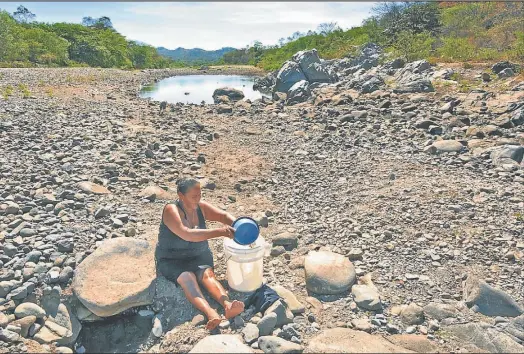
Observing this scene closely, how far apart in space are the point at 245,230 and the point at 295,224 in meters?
2.18

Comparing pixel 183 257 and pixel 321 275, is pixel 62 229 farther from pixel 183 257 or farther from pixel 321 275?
pixel 321 275

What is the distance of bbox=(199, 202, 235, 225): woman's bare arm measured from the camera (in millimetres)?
4531

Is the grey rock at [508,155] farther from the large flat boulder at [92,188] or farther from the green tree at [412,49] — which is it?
the green tree at [412,49]

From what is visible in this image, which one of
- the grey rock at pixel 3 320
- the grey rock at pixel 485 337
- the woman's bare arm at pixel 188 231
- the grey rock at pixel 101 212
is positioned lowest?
the grey rock at pixel 3 320

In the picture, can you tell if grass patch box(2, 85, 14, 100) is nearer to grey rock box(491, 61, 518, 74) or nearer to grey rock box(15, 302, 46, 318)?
grey rock box(15, 302, 46, 318)

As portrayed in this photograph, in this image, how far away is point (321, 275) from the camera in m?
4.45

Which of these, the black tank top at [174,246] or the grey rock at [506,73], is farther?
the grey rock at [506,73]

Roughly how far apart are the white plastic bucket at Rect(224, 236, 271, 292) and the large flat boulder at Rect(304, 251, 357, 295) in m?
0.57

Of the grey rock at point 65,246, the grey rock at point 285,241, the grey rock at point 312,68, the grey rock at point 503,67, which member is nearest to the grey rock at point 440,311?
the grey rock at point 285,241

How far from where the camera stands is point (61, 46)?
128 feet

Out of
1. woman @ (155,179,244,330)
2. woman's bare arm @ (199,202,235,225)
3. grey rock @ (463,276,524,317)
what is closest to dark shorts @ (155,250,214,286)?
woman @ (155,179,244,330)

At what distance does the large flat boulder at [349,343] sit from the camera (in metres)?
3.36

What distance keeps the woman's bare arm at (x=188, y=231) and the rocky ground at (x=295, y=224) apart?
59cm

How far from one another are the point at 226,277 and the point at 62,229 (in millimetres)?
2228
